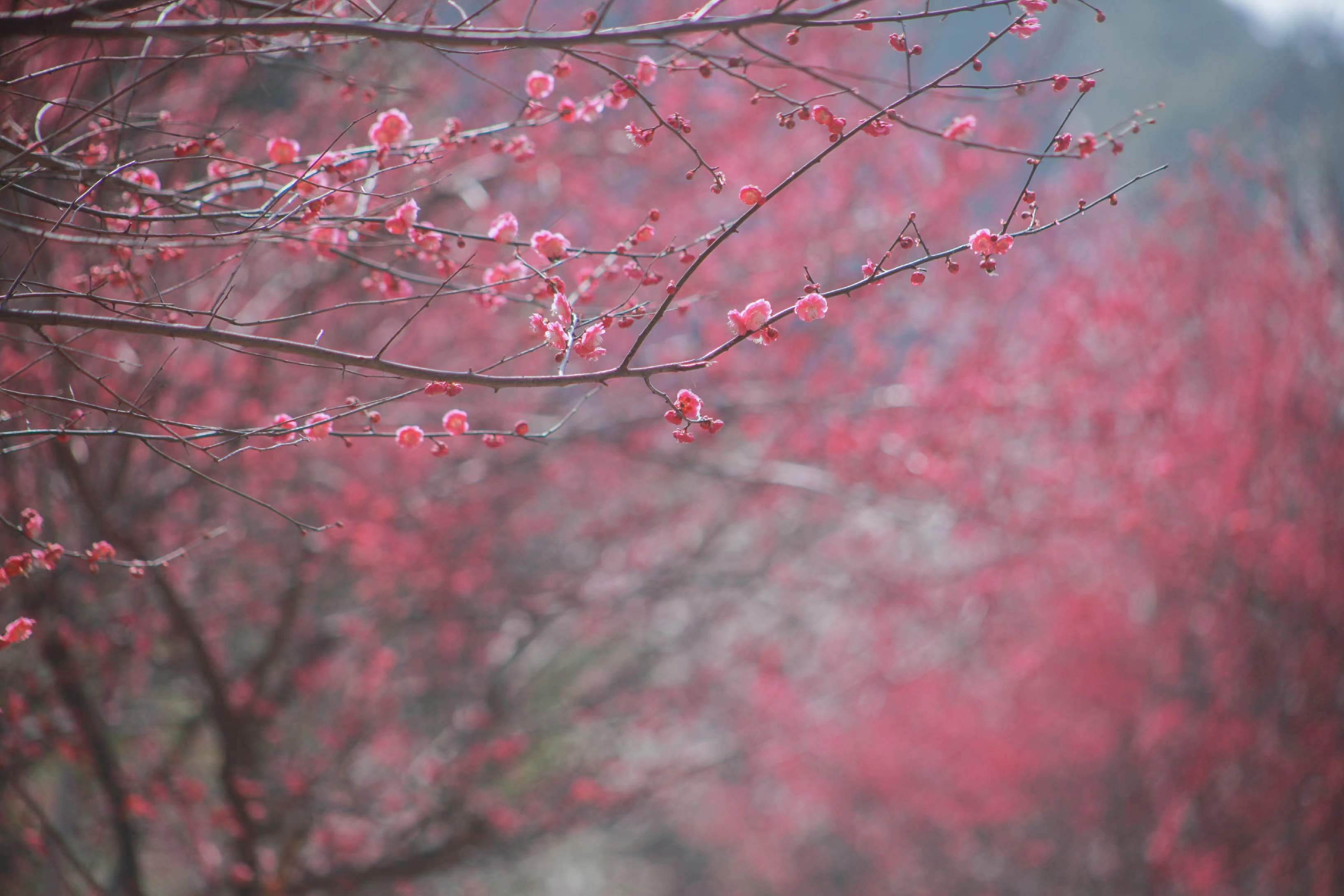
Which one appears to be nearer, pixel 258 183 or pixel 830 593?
pixel 258 183

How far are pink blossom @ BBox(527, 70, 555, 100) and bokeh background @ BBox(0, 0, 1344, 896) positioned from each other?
0.49 meters

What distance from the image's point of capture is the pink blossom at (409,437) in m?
2.13

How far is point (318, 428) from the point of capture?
207cm

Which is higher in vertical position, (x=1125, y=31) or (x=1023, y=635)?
(x=1125, y=31)

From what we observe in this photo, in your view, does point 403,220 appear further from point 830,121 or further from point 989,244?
point 989,244

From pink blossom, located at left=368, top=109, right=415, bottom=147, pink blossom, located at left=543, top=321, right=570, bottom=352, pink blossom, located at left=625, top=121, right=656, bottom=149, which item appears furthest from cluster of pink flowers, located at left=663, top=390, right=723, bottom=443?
pink blossom, located at left=368, top=109, right=415, bottom=147

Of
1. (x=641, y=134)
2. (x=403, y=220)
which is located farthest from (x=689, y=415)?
(x=403, y=220)

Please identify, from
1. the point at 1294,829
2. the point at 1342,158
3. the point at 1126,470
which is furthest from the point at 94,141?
the point at 1342,158

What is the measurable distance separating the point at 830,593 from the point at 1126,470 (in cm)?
309

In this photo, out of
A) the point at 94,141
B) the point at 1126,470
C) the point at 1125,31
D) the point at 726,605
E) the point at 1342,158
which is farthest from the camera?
the point at 1125,31

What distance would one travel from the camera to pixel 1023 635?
9664 mm

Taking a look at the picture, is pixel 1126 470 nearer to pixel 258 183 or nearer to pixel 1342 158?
pixel 258 183

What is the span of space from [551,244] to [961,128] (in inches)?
48.3

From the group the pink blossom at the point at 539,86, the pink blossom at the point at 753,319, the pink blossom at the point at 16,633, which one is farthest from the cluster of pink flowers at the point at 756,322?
the pink blossom at the point at 16,633
